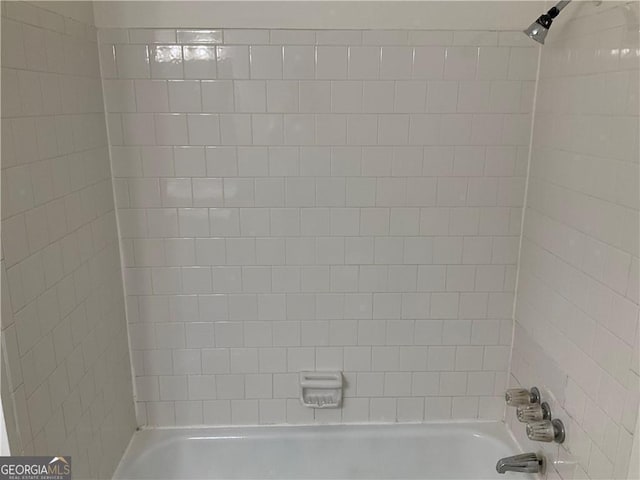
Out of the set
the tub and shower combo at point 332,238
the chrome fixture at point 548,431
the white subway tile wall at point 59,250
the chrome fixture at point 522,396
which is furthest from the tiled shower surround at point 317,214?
the chrome fixture at point 548,431

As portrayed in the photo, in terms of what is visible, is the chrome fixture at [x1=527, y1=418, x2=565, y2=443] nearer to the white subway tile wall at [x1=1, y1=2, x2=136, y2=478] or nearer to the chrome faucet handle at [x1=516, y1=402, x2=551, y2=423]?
the chrome faucet handle at [x1=516, y1=402, x2=551, y2=423]

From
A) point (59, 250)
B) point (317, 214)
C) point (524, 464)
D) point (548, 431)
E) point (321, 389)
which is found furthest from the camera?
point (321, 389)

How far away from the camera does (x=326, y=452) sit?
1935mm

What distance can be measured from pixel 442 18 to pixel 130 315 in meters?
1.40

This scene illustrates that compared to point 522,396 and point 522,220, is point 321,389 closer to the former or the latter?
point 522,396

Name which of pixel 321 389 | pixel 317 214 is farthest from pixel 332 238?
pixel 321 389

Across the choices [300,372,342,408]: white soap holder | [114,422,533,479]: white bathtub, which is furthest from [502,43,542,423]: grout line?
[300,372,342,408]: white soap holder

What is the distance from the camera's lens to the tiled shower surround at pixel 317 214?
1677 millimetres

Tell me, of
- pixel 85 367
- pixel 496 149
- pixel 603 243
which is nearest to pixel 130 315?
pixel 85 367

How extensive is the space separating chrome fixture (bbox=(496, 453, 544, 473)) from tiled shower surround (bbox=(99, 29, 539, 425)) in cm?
32

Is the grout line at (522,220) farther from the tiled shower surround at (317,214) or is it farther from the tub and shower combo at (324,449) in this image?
the tub and shower combo at (324,449)

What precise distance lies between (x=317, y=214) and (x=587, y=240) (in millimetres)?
802

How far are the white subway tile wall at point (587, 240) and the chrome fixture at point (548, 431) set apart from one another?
26mm

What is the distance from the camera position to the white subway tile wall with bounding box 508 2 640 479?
1.24 meters
